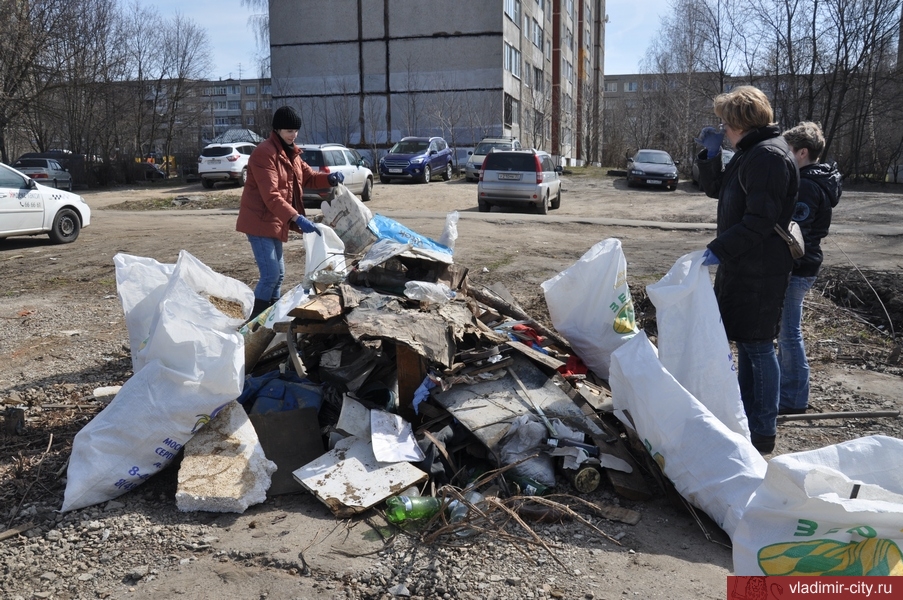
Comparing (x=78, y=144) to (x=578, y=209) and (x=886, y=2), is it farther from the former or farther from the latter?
(x=886, y=2)

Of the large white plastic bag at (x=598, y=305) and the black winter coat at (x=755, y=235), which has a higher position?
the black winter coat at (x=755, y=235)

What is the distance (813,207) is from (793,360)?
948 millimetres

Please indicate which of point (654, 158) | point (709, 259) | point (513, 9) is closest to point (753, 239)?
point (709, 259)

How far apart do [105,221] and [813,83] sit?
1037 inches

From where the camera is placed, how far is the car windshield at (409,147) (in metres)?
23.3

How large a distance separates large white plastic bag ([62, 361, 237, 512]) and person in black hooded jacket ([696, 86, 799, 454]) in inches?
105

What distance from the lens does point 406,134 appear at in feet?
110

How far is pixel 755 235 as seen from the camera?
326 centimetres

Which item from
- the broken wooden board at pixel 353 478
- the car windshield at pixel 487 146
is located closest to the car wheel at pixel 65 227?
the broken wooden board at pixel 353 478

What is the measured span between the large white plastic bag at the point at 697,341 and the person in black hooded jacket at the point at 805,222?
88cm

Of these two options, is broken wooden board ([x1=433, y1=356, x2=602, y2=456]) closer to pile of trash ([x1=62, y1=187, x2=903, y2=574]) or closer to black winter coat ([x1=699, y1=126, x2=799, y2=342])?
pile of trash ([x1=62, y1=187, x2=903, y2=574])

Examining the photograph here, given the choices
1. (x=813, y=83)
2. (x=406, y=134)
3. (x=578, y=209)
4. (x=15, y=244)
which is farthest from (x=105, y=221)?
(x=813, y=83)

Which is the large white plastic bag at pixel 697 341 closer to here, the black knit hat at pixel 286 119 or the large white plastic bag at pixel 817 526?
the large white plastic bag at pixel 817 526

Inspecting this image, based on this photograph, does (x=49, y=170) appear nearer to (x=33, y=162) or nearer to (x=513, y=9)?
(x=33, y=162)
